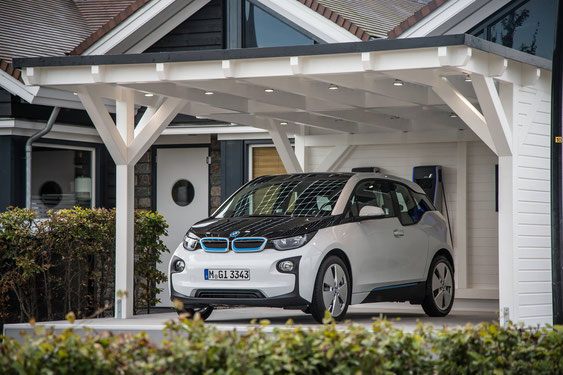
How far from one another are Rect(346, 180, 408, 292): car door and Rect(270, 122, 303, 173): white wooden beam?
11.7ft

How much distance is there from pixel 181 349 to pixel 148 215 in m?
7.92

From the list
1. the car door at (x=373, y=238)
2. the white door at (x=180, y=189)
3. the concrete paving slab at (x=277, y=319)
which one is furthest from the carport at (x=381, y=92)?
the white door at (x=180, y=189)

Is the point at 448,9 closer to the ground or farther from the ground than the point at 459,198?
farther from the ground

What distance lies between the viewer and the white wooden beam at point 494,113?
367 inches

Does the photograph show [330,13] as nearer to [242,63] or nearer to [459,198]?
[459,198]

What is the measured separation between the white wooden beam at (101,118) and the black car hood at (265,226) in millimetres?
1452

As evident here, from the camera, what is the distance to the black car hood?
9.67 m

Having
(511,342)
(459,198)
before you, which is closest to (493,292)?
(459,198)

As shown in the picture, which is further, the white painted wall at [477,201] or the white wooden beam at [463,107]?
the white painted wall at [477,201]

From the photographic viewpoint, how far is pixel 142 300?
13.5m

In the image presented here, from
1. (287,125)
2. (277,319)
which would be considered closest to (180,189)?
(287,125)

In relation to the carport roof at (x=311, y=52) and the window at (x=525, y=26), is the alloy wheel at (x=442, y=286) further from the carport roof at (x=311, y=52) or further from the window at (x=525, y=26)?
the window at (x=525, y=26)

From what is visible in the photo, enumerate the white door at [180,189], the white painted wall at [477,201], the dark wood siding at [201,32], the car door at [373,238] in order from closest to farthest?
the car door at [373,238]
the white painted wall at [477,201]
the dark wood siding at [201,32]
the white door at [180,189]

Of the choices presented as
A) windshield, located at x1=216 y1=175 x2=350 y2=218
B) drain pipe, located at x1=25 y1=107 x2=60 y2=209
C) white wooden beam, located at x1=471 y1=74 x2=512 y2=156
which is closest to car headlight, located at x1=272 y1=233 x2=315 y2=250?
windshield, located at x1=216 y1=175 x2=350 y2=218
